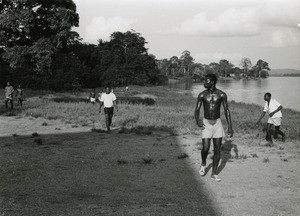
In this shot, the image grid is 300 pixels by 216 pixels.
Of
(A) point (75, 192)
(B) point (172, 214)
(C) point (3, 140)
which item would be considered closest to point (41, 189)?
(A) point (75, 192)

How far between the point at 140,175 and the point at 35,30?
41.8 metres

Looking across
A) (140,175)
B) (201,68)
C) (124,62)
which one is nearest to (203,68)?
(201,68)

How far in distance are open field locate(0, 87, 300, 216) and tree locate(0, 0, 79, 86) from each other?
29.3 meters

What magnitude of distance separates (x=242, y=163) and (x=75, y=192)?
432cm

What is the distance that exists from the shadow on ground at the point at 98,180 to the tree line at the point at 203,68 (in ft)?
427

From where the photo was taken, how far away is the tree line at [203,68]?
146 meters

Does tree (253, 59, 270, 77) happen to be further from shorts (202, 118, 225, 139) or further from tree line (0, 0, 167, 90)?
shorts (202, 118, 225, 139)

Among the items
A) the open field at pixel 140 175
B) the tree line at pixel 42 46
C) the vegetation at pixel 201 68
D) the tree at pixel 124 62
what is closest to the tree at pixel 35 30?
the tree line at pixel 42 46

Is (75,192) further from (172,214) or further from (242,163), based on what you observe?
(242,163)

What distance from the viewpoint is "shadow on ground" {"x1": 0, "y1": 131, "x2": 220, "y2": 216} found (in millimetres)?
5660

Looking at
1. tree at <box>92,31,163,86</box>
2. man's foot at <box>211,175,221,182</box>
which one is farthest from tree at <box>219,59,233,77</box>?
man's foot at <box>211,175,221,182</box>

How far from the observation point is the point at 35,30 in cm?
4591

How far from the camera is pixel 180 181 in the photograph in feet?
24.1

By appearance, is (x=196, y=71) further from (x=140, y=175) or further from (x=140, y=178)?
(x=140, y=178)
